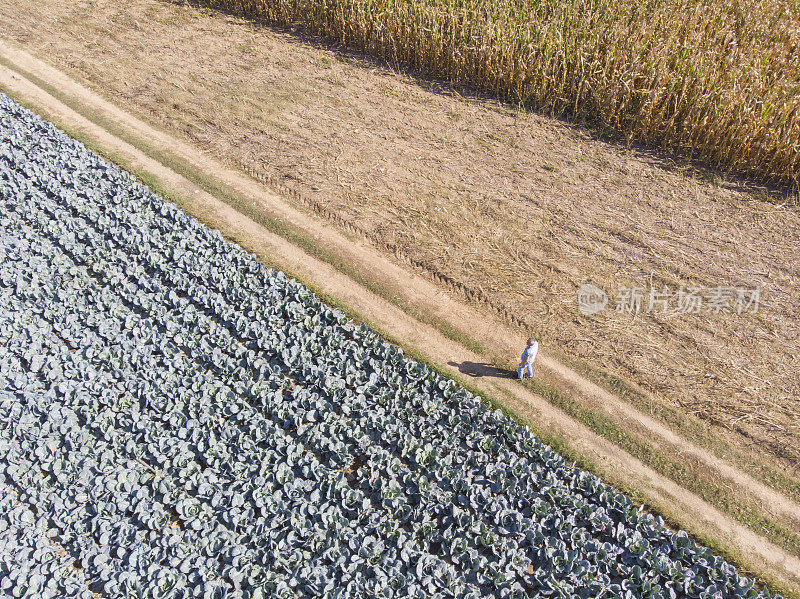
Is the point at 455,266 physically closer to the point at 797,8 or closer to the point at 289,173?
the point at 289,173

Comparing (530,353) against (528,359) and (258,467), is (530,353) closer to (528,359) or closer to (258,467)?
(528,359)

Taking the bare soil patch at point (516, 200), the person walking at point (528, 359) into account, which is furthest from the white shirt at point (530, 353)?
the bare soil patch at point (516, 200)

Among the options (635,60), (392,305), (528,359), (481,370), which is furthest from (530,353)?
(635,60)

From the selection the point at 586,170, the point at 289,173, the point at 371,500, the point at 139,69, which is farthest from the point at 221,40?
the point at 371,500

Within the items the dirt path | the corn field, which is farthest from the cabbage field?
the corn field

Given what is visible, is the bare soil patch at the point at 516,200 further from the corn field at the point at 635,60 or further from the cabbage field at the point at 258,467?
the cabbage field at the point at 258,467
